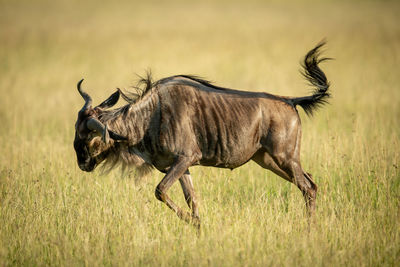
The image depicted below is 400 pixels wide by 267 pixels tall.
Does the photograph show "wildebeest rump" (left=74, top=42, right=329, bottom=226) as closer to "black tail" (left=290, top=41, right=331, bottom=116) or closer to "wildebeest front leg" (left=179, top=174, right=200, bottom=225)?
"wildebeest front leg" (left=179, top=174, right=200, bottom=225)

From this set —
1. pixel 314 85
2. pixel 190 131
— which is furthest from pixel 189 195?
pixel 314 85

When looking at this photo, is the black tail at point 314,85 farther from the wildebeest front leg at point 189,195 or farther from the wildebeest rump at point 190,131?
the wildebeest front leg at point 189,195

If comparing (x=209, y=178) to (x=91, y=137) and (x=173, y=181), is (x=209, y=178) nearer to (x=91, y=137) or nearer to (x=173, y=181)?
(x=173, y=181)

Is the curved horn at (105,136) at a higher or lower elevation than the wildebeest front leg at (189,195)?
higher

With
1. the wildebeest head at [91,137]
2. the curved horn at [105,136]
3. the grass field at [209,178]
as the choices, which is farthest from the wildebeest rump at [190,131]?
the grass field at [209,178]

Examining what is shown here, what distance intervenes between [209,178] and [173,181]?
1742 millimetres

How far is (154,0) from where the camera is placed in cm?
5412

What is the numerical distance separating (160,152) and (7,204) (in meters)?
2.03

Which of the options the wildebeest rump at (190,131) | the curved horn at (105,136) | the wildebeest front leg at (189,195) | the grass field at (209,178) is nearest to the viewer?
the grass field at (209,178)

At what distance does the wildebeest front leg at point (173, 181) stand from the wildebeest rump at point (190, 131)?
0.18 feet

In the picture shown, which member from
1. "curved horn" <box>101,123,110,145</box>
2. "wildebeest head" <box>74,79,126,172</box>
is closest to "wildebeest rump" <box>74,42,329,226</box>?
"wildebeest head" <box>74,79,126,172</box>

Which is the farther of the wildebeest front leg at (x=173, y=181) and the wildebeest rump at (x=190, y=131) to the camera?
the wildebeest rump at (x=190, y=131)

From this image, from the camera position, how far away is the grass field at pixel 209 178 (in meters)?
5.31

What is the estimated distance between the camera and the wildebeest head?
19.7ft
